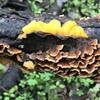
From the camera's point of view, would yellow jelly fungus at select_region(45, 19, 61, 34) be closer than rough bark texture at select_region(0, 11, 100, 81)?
Yes

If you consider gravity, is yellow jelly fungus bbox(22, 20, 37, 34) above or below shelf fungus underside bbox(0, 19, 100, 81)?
above

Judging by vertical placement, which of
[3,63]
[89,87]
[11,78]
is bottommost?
[89,87]

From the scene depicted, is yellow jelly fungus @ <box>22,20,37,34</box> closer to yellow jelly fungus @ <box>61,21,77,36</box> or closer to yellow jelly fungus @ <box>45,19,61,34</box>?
yellow jelly fungus @ <box>45,19,61,34</box>

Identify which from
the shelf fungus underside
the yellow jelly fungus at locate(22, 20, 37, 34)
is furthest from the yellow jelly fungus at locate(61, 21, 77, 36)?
the yellow jelly fungus at locate(22, 20, 37, 34)

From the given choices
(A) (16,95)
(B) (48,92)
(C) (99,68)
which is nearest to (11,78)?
(A) (16,95)

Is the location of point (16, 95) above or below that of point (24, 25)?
below

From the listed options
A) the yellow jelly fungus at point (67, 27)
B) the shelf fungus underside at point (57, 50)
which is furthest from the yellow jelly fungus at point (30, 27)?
the yellow jelly fungus at point (67, 27)

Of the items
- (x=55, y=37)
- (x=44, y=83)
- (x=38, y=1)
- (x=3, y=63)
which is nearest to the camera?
(x=55, y=37)

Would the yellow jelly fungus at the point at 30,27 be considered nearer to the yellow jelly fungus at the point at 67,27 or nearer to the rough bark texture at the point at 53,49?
the rough bark texture at the point at 53,49

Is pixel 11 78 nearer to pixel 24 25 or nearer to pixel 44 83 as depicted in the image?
pixel 44 83
